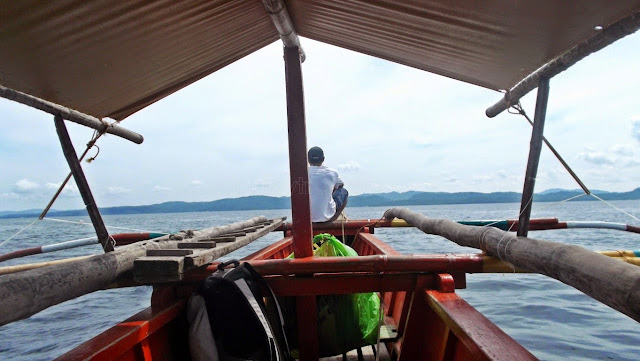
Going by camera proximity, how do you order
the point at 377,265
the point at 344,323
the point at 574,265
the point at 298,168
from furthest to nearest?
the point at 344,323, the point at 298,168, the point at 377,265, the point at 574,265

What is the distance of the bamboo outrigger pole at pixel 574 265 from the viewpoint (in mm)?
1322

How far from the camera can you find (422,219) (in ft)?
15.0

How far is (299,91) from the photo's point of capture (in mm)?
2812

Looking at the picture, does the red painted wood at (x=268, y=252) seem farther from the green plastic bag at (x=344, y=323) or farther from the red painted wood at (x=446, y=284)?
the red painted wood at (x=446, y=284)

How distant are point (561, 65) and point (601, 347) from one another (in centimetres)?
526

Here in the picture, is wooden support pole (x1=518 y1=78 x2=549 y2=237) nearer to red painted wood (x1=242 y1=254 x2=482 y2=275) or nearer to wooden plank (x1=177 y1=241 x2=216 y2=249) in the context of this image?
red painted wood (x1=242 y1=254 x2=482 y2=275)

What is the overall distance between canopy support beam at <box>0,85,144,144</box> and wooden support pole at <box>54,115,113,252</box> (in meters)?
0.08

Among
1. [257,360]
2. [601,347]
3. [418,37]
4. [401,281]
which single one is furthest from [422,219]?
[601,347]

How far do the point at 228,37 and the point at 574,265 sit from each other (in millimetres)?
2569

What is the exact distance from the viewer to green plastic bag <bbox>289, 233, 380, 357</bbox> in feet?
9.62

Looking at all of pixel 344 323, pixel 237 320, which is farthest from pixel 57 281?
pixel 344 323

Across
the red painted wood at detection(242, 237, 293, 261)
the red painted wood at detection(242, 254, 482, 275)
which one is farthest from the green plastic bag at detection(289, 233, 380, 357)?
the red painted wood at detection(242, 237, 293, 261)

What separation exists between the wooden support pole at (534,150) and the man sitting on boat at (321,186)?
2.49m

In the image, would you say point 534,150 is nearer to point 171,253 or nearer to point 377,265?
point 377,265
